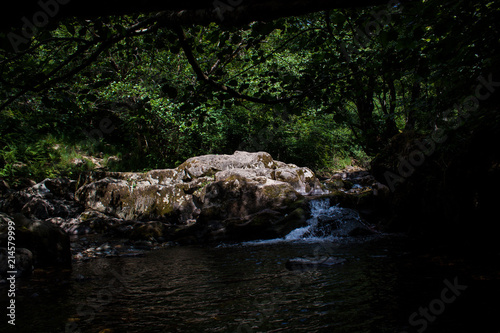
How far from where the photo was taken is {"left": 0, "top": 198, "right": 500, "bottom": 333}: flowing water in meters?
3.17

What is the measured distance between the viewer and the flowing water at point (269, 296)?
317 centimetres

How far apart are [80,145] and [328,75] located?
800 inches

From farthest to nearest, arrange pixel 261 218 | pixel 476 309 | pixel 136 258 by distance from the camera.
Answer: pixel 261 218 → pixel 136 258 → pixel 476 309

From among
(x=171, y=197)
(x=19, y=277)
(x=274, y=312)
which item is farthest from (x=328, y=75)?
(x=171, y=197)

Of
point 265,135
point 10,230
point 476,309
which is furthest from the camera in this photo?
point 265,135

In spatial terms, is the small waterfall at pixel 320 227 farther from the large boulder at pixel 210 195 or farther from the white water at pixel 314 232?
the large boulder at pixel 210 195

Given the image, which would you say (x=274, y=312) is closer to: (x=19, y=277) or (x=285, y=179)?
(x=19, y=277)

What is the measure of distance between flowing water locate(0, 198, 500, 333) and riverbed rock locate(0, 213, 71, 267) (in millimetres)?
590

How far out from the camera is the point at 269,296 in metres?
4.05

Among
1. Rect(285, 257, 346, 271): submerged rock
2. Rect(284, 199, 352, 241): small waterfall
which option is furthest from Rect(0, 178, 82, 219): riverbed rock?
Rect(285, 257, 346, 271): submerged rock

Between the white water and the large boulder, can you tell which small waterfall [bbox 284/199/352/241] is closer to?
the white water

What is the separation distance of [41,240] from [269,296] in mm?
5497

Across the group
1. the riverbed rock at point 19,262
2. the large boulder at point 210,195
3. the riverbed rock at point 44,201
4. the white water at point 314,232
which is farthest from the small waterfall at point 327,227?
the riverbed rock at point 44,201

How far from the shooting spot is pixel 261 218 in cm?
1018
